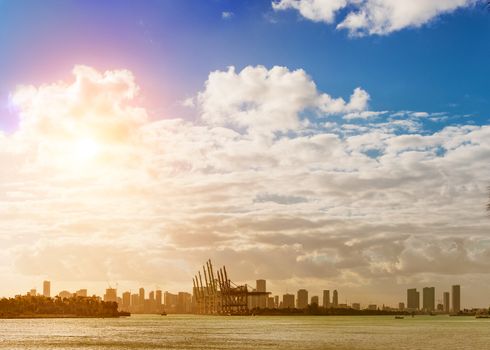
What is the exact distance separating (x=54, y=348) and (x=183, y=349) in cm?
1935

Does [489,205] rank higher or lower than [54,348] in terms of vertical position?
higher

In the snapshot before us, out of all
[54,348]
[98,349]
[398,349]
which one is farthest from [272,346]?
[54,348]

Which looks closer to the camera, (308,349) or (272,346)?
(308,349)

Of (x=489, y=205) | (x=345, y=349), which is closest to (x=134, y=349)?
(x=345, y=349)

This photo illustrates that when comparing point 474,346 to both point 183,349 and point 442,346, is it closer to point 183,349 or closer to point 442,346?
point 442,346

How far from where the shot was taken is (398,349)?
102 m

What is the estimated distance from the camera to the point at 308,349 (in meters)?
99.3

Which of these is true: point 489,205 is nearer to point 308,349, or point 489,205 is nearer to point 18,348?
point 308,349

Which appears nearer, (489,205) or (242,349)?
(489,205)

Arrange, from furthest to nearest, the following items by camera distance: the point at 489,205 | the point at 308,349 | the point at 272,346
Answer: the point at 272,346
the point at 308,349
the point at 489,205

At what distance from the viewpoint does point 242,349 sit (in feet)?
333

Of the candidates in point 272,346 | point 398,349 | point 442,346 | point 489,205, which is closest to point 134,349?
point 272,346

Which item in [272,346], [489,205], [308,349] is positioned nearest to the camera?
[489,205]

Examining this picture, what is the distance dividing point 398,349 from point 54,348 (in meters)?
50.4
